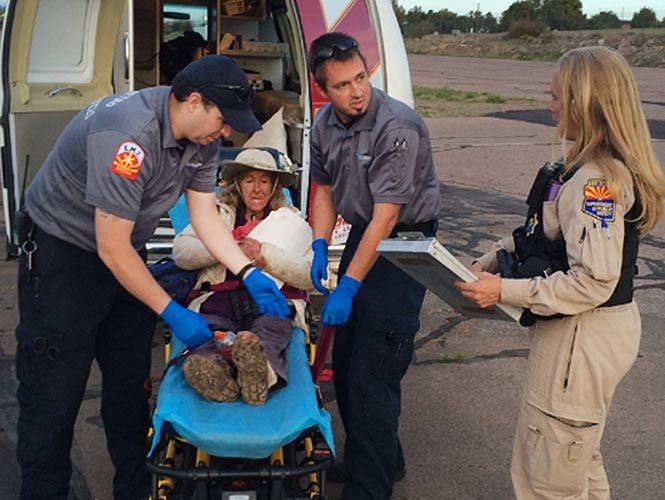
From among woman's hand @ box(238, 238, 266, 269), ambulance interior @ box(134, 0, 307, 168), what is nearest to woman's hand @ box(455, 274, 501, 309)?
woman's hand @ box(238, 238, 266, 269)

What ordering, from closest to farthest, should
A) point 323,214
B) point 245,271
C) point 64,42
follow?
1. point 245,271
2. point 323,214
3. point 64,42

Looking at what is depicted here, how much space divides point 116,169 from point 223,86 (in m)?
0.44

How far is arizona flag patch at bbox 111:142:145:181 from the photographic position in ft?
8.74

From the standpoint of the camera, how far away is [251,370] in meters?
2.85

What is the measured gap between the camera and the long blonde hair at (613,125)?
237cm

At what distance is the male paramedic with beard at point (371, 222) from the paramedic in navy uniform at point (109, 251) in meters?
0.39

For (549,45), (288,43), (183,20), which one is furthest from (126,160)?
(549,45)

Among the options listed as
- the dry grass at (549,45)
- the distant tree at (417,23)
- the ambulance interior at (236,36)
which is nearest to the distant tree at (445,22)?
the distant tree at (417,23)

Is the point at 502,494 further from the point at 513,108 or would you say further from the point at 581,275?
the point at 513,108

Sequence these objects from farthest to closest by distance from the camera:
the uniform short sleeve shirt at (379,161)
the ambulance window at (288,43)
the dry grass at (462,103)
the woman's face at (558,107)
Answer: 1. the dry grass at (462,103)
2. the ambulance window at (288,43)
3. the uniform short sleeve shirt at (379,161)
4. the woman's face at (558,107)

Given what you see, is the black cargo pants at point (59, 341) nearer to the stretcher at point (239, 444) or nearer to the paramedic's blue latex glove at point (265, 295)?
the stretcher at point (239, 444)

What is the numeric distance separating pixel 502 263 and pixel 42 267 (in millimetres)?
1623

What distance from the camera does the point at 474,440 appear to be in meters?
4.01

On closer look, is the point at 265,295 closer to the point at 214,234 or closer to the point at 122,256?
the point at 214,234
